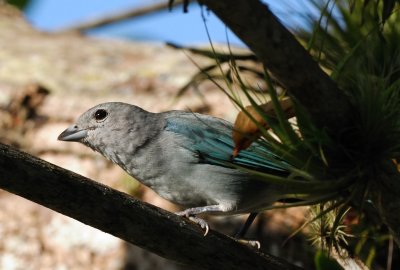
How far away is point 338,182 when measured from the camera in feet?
9.37

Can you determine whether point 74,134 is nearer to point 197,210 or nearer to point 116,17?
point 197,210

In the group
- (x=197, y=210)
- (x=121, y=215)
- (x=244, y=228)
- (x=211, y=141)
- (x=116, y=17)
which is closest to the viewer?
(x=121, y=215)

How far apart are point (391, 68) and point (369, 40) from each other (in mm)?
353

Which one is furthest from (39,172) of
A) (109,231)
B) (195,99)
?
(195,99)

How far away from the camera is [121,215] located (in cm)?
300

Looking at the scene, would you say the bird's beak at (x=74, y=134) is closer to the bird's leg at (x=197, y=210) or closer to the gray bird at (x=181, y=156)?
the gray bird at (x=181, y=156)

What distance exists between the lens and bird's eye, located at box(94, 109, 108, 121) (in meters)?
4.66

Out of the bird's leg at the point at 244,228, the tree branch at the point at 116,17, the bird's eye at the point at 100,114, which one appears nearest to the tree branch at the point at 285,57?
the bird's leg at the point at 244,228

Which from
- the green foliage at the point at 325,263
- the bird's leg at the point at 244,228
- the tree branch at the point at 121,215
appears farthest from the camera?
the bird's leg at the point at 244,228

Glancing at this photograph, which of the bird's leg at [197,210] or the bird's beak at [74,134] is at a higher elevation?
the bird's beak at [74,134]

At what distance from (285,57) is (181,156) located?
5.66 ft

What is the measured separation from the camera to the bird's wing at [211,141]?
395 centimetres

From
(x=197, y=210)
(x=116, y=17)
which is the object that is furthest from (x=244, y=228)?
(x=116, y=17)

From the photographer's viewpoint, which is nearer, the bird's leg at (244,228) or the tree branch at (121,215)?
the tree branch at (121,215)
